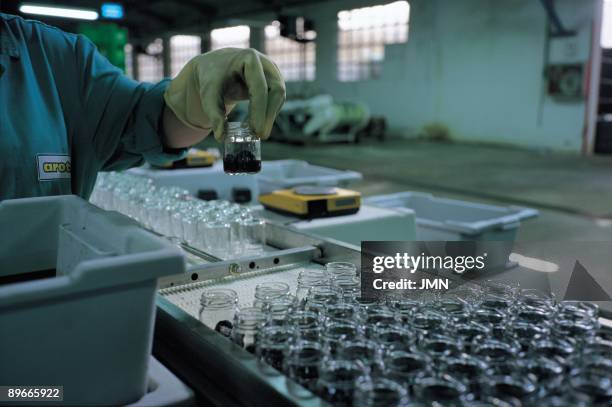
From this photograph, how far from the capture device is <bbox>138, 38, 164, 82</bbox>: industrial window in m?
16.3

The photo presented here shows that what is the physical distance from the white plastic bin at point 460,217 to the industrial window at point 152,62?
13193 mm

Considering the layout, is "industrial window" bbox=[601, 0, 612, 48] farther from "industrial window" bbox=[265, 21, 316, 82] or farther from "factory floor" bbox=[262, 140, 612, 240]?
"industrial window" bbox=[265, 21, 316, 82]

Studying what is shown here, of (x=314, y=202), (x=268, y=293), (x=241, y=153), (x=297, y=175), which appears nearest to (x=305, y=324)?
(x=268, y=293)

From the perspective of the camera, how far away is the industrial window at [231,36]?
1423cm

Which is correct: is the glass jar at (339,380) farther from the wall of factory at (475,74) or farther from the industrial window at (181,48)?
the industrial window at (181,48)

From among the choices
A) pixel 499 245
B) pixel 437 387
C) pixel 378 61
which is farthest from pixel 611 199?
pixel 378 61

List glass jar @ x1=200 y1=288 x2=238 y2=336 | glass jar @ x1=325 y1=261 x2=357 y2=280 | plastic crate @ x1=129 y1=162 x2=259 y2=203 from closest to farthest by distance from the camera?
glass jar @ x1=200 y1=288 x2=238 y2=336, glass jar @ x1=325 y1=261 x2=357 y2=280, plastic crate @ x1=129 y1=162 x2=259 y2=203

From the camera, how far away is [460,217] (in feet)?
10.7

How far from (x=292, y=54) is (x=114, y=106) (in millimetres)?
12683

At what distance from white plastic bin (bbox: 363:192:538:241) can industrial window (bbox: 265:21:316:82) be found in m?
10.2

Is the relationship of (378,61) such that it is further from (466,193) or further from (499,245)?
(499,245)

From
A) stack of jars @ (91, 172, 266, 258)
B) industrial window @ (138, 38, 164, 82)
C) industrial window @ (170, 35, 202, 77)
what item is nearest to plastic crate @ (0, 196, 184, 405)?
stack of jars @ (91, 172, 266, 258)

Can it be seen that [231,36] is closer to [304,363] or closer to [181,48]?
[181,48]

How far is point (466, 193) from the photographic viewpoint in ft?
18.8
